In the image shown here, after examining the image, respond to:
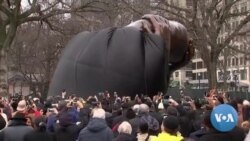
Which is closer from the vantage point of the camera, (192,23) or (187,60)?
(187,60)

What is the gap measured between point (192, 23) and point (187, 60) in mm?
9431

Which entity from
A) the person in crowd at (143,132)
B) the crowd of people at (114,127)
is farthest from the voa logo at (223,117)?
the person in crowd at (143,132)

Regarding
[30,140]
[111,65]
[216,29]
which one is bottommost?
[30,140]

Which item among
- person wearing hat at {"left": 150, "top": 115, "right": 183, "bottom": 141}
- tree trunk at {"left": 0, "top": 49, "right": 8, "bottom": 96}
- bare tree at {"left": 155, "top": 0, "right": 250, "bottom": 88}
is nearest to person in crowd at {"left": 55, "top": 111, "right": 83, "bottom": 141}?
person wearing hat at {"left": 150, "top": 115, "right": 183, "bottom": 141}

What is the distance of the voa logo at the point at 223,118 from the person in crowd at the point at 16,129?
3.32 meters

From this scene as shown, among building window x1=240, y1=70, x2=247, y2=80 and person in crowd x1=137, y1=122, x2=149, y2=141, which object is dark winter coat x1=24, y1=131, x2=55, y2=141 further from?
building window x1=240, y1=70, x2=247, y2=80

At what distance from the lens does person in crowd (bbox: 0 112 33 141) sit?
835 cm

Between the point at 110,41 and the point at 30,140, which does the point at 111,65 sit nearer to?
the point at 110,41

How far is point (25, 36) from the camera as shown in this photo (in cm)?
4741

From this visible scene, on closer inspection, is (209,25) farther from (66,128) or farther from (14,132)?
(14,132)

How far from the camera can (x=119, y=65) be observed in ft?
62.2

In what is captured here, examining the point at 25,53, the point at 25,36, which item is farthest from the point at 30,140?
the point at 25,53

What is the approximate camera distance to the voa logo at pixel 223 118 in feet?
20.3

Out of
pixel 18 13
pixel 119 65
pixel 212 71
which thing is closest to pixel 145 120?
pixel 119 65
